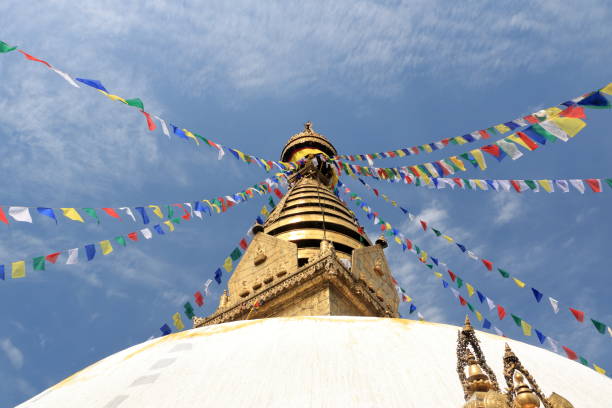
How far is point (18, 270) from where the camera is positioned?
24.3ft

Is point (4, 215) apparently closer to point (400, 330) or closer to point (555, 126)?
point (400, 330)

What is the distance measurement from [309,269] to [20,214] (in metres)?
6.32

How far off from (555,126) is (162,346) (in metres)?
5.85

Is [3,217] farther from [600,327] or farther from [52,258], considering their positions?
[600,327]

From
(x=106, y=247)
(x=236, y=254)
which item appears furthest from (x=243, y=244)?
(x=106, y=247)

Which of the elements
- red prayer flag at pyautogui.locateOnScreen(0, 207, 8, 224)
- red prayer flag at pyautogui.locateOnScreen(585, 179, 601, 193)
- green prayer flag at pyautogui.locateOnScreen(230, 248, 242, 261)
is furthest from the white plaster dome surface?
green prayer flag at pyautogui.locateOnScreen(230, 248, 242, 261)

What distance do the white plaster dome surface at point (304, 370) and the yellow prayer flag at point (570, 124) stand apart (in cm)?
317

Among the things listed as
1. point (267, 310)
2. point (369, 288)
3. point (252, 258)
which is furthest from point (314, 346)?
point (252, 258)

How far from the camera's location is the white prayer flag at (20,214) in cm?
710

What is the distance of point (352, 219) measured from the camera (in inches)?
653

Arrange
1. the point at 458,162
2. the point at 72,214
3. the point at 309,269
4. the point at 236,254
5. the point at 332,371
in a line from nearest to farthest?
the point at 332,371 < the point at 72,214 < the point at 458,162 < the point at 309,269 < the point at 236,254

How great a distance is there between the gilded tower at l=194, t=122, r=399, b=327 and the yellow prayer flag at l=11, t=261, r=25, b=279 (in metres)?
5.47

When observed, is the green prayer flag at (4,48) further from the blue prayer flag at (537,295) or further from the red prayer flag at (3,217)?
the blue prayer flag at (537,295)

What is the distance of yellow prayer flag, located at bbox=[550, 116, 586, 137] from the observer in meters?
6.60
